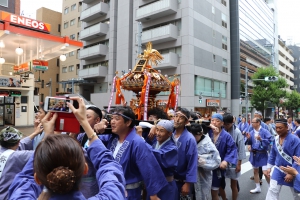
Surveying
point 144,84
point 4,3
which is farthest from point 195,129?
point 4,3

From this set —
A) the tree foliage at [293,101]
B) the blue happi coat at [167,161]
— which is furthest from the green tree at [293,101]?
the blue happi coat at [167,161]

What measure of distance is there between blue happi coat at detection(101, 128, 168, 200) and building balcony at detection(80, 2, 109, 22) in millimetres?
28329

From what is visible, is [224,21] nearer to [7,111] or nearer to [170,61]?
[170,61]

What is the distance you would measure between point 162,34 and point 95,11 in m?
11.0

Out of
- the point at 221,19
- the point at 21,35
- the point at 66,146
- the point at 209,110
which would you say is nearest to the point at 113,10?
the point at 221,19

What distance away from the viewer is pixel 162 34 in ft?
74.0

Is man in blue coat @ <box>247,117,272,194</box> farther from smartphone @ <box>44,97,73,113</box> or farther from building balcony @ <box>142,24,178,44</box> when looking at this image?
building balcony @ <box>142,24,178,44</box>

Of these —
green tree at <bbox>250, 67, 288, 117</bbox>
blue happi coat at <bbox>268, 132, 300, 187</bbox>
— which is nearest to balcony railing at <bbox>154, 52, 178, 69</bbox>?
green tree at <bbox>250, 67, 288, 117</bbox>

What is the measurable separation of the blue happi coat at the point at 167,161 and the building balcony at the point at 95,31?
26.9 m

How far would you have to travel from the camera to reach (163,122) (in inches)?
135

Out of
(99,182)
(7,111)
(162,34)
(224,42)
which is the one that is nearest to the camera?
(99,182)

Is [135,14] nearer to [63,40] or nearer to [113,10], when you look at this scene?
[113,10]

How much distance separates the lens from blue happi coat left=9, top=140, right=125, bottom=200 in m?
1.38

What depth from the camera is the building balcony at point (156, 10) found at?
73.4 ft
